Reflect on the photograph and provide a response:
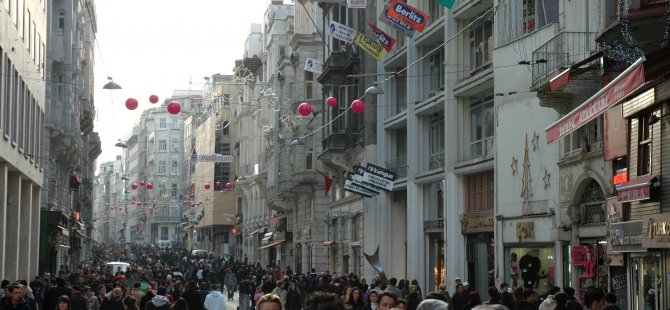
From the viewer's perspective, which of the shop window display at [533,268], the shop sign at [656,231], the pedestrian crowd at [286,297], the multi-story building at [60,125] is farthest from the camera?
the multi-story building at [60,125]

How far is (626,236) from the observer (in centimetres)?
2309

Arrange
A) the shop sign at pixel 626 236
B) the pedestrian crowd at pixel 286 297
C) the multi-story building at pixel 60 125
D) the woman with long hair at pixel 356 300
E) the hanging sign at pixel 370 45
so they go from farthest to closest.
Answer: the multi-story building at pixel 60 125
the hanging sign at pixel 370 45
the shop sign at pixel 626 236
the woman with long hair at pixel 356 300
the pedestrian crowd at pixel 286 297

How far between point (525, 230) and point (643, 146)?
7.11 metres

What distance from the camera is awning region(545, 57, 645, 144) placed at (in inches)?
688

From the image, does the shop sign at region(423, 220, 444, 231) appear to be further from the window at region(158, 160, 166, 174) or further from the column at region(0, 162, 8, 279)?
the window at region(158, 160, 166, 174)

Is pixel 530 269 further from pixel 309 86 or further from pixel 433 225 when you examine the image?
pixel 309 86

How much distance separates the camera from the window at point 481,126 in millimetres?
35250

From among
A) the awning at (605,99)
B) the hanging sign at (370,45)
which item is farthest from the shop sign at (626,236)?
the hanging sign at (370,45)

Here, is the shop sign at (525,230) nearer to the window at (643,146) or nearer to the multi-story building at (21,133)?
the window at (643,146)

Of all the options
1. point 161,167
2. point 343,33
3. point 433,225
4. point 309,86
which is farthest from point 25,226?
point 161,167

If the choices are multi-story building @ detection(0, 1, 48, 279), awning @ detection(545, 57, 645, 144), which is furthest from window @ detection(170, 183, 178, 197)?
awning @ detection(545, 57, 645, 144)

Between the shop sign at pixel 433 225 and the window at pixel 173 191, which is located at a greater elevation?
the window at pixel 173 191

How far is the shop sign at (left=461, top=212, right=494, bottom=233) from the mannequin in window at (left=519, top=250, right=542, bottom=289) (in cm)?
416

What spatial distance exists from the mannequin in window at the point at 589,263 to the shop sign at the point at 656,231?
3617 millimetres
